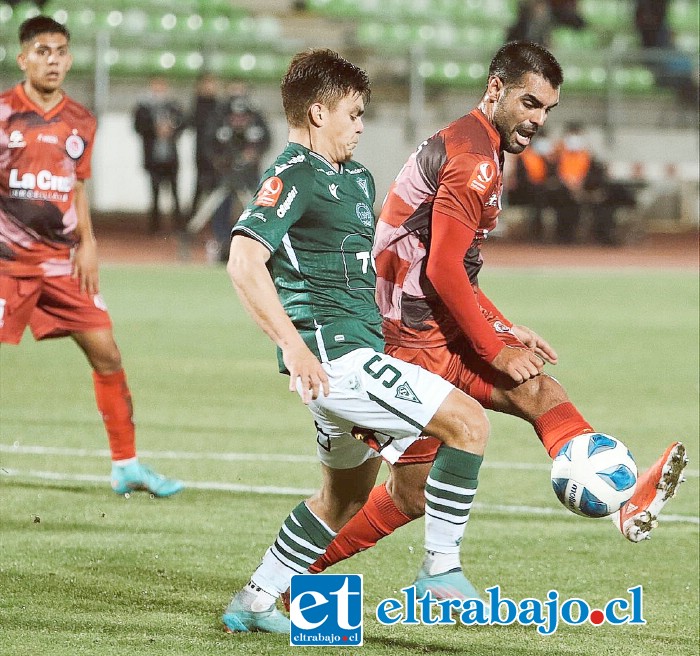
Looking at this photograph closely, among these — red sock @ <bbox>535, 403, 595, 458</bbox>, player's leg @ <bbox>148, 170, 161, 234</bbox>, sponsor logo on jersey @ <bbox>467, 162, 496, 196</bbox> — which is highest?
sponsor logo on jersey @ <bbox>467, 162, 496, 196</bbox>

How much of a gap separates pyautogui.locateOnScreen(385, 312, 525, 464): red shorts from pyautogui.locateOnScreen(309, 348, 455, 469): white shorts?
0.58m

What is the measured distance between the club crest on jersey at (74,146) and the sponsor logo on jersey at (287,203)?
2.92 meters

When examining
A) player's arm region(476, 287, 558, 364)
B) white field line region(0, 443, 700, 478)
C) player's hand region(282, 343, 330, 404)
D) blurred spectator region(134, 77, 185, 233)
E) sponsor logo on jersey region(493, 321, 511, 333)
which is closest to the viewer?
player's hand region(282, 343, 330, 404)

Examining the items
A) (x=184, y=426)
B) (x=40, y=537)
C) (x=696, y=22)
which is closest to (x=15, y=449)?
(x=184, y=426)

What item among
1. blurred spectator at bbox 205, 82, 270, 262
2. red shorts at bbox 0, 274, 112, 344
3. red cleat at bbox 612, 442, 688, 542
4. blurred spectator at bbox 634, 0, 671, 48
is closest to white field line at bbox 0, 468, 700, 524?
red shorts at bbox 0, 274, 112, 344

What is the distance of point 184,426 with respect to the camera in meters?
8.77

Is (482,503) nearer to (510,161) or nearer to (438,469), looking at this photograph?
(438,469)

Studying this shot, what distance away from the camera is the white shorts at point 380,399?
4.32 metres

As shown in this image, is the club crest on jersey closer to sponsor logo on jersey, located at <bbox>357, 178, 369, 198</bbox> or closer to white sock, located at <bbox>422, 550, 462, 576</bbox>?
sponsor logo on jersey, located at <bbox>357, 178, 369, 198</bbox>

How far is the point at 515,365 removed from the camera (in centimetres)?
485

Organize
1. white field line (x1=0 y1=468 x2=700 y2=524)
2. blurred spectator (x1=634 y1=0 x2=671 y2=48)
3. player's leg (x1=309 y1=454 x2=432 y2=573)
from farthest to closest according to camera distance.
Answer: blurred spectator (x1=634 y1=0 x2=671 y2=48), white field line (x1=0 y1=468 x2=700 y2=524), player's leg (x1=309 y1=454 x2=432 y2=573)

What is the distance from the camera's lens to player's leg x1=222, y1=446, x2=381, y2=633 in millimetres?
4605

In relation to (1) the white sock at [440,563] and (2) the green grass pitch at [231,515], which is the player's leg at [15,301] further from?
(1) the white sock at [440,563]

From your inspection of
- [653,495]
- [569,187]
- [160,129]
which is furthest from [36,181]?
[569,187]
